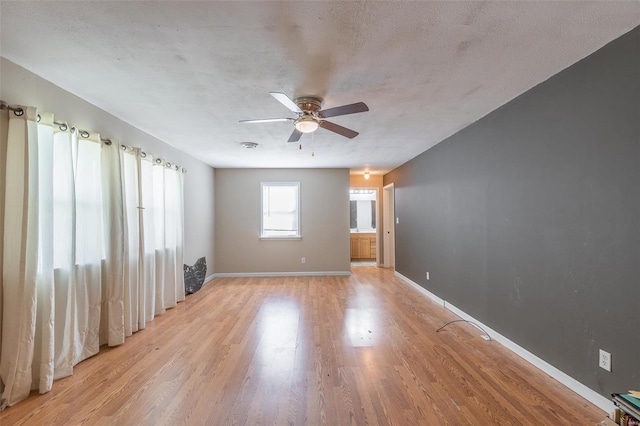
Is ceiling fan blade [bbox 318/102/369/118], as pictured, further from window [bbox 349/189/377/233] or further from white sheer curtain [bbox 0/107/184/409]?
window [bbox 349/189/377/233]

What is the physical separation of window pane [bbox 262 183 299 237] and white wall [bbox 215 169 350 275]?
17 cm

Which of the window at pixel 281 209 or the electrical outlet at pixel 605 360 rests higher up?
the window at pixel 281 209

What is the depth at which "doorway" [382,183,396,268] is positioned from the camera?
712 centimetres

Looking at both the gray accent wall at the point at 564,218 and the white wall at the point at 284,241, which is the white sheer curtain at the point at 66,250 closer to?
the white wall at the point at 284,241

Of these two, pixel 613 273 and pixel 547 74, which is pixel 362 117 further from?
pixel 613 273

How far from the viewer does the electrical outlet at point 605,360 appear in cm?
186

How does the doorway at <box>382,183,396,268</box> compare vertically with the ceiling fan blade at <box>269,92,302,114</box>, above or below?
below

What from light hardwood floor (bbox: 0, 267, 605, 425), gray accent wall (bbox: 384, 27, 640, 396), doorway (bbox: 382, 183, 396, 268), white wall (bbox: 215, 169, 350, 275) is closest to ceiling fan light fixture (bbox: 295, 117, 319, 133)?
gray accent wall (bbox: 384, 27, 640, 396)

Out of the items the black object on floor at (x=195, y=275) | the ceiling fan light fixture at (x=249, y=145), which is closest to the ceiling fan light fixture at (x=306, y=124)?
the ceiling fan light fixture at (x=249, y=145)

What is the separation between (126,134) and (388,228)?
5727 mm

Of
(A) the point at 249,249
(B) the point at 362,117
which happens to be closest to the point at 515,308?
(B) the point at 362,117

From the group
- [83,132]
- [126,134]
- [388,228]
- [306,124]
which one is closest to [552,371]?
[306,124]

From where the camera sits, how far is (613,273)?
184cm

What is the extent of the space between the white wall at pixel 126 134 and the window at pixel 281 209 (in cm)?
117
